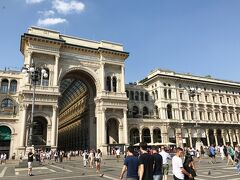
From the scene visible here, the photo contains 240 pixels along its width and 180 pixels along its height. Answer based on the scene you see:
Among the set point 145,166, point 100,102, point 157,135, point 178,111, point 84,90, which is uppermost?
point 84,90

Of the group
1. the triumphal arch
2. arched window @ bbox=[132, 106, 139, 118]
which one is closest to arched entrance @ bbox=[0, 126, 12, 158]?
the triumphal arch

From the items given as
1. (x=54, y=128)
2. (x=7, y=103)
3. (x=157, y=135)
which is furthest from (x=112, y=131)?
(x=7, y=103)

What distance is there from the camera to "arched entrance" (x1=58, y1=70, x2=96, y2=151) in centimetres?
4716

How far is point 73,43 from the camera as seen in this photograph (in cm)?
4531

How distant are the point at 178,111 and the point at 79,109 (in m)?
24.5

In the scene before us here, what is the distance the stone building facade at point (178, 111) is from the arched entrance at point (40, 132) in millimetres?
18154

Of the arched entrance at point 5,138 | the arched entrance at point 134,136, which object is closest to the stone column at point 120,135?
the arched entrance at point 134,136

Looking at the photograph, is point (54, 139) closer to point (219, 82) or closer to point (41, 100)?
point (41, 100)

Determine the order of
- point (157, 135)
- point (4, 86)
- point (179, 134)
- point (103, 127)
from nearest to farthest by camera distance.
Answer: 1. point (103, 127)
2. point (4, 86)
3. point (179, 134)
4. point (157, 135)

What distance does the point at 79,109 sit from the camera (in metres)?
58.5

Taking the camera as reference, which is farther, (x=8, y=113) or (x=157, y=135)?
(x=157, y=135)

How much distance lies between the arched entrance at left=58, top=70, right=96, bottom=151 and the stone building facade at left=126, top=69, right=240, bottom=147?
8.94 meters

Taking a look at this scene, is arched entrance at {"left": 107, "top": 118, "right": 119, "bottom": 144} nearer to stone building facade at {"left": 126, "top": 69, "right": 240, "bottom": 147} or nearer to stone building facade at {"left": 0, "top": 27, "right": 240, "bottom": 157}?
stone building facade at {"left": 0, "top": 27, "right": 240, "bottom": 157}

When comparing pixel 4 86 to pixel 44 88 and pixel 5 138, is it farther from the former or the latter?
pixel 44 88
